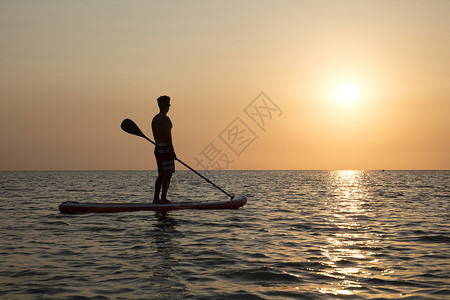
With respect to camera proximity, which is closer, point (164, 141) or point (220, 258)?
point (220, 258)

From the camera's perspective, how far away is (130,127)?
43.0 feet

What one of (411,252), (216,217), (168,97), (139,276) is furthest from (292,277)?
(168,97)

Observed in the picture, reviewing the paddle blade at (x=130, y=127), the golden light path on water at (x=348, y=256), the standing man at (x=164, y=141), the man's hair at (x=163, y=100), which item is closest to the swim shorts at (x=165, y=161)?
the standing man at (x=164, y=141)

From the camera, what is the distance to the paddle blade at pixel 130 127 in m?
13.1

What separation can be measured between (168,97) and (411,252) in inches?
288

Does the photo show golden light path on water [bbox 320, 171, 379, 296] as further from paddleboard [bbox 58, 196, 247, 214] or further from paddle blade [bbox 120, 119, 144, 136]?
paddle blade [bbox 120, 119, 144, 136]

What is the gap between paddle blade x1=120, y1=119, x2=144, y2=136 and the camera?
13070mm

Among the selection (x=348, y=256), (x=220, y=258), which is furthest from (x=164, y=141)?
(x=348, y=256)

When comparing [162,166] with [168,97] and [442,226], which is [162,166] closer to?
[168,97]

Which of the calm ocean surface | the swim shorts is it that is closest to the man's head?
the swim shorts

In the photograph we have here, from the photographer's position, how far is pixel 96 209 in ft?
41.3

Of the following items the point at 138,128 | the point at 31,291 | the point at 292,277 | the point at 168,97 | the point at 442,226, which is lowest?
the point at 31,291

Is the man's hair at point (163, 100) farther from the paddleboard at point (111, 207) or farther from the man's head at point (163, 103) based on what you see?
Answer: the paddleboard at point (111, 207)

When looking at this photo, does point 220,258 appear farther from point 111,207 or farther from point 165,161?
point 111,207
